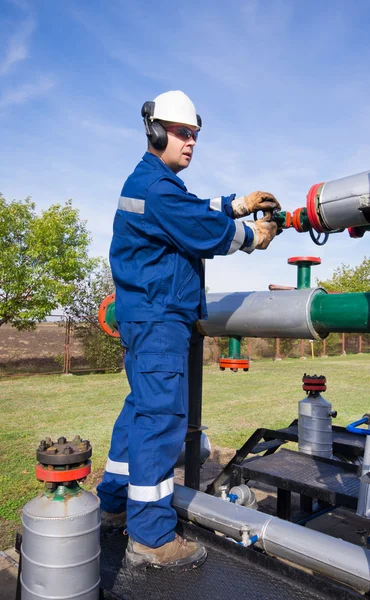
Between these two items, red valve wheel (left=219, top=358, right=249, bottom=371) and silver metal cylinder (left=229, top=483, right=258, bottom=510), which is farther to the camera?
silver metal cylinder (left=229, top=483, right=258, bottom=510)

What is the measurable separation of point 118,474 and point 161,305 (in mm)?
858

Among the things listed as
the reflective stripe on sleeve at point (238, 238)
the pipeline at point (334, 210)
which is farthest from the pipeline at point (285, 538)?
the pipeline at point (334, 210)

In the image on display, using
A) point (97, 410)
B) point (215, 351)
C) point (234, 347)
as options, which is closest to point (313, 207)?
point (234, 347)

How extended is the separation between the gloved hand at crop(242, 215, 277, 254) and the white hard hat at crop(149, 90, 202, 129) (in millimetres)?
516

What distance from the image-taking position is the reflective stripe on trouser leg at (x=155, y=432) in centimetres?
191

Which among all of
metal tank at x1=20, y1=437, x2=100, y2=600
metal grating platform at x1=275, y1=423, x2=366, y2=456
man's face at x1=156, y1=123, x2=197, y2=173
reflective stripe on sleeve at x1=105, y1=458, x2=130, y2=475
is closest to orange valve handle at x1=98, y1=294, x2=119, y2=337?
reflective stripe on sleeve at x1=105, y1=458, x2=130, y2=475

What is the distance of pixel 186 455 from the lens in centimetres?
290

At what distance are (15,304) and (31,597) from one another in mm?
11363

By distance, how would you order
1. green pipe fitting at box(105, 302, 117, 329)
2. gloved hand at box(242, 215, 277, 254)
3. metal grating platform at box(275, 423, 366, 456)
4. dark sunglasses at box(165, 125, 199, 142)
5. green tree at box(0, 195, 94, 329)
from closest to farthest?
gloved hand at box(242, 215, 277, 254) → dark sunglasses at box(165, 125, 199, 142) → green pipe fitting at box(105, 302, 117, 329) → metal grating platform at box(275, 423, 366, 456) → green tree at box(0, 195, 94, 329)

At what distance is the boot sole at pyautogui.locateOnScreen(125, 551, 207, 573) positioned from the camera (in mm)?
1871

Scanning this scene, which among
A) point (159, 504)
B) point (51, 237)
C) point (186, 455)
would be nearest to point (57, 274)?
point (51, 237)

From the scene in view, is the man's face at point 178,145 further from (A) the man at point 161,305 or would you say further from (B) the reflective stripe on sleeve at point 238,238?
(B) the reflective stripe on sleeve at point 238,238

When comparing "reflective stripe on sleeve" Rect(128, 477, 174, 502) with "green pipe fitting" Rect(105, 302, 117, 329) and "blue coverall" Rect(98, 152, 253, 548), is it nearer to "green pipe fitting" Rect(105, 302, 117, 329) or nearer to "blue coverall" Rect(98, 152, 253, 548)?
"blue coverall" Rect(98, 152, 253, 548)

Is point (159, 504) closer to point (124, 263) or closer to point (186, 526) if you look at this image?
point (186, 526)
